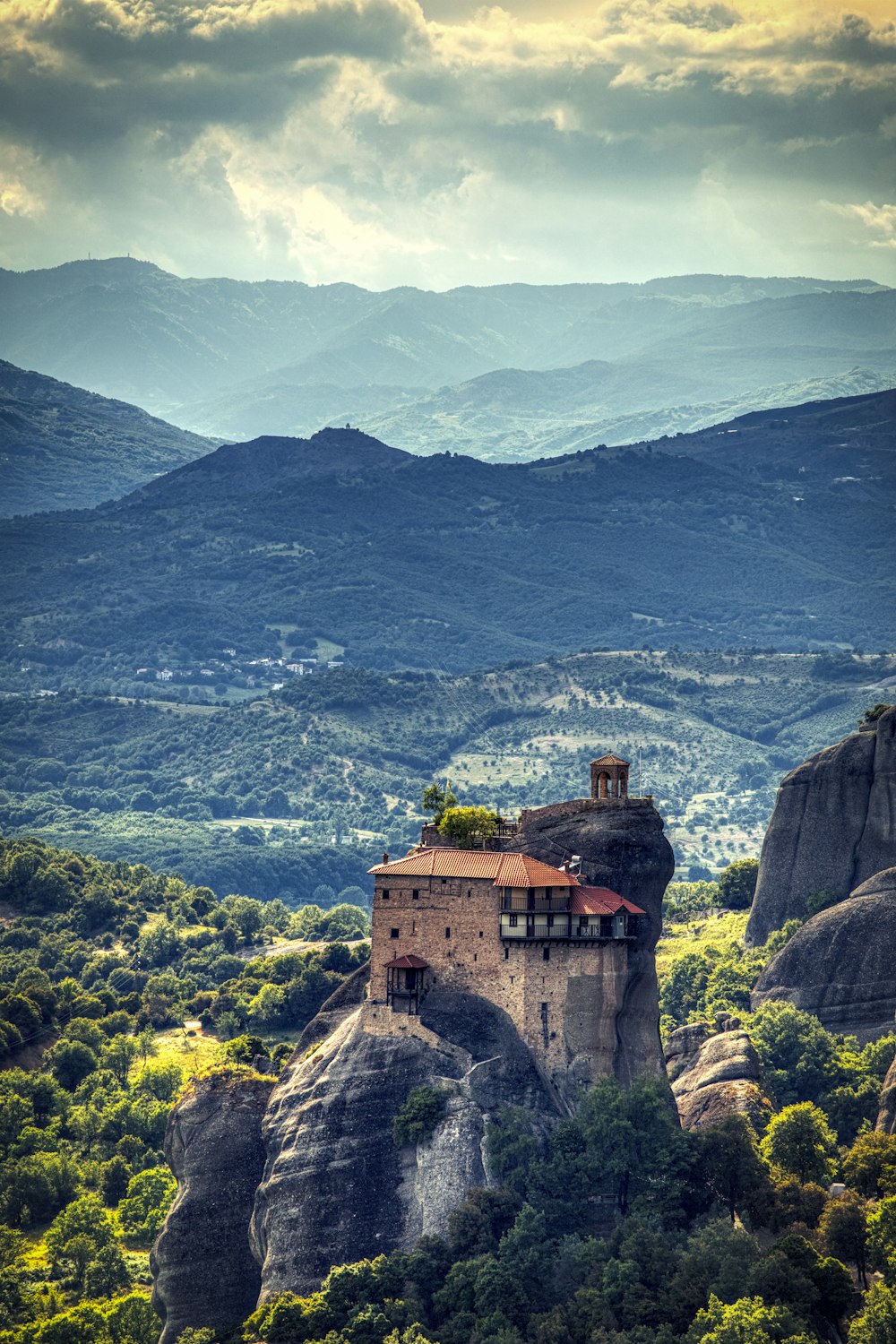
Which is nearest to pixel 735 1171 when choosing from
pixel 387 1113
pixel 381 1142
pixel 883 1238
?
pixel 883 1238

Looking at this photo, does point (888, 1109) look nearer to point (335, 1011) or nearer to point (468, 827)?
point (468, 827)

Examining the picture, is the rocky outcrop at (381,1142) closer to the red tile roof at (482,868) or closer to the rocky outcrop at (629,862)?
the red tile roof at (482,868)

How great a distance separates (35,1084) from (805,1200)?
5742 centimetres

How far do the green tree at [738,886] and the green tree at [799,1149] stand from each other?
62.5 metres

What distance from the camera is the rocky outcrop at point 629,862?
12112cm

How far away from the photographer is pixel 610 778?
12625cm

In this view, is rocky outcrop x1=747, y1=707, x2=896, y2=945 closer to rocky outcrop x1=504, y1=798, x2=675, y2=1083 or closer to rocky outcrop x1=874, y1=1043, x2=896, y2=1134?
rocky outcrop x1=874, y1=1043, x2=896, y2=1134

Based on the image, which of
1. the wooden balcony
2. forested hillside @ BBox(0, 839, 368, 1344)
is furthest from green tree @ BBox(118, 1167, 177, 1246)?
the wooden balcony

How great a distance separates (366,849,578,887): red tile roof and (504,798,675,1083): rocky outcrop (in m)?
1.65

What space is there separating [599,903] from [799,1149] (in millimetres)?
13932

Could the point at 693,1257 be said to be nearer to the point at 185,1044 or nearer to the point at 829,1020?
the point at 829,1020

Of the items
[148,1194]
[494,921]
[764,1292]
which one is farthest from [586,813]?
[148,1194]

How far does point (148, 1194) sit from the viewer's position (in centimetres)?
14150

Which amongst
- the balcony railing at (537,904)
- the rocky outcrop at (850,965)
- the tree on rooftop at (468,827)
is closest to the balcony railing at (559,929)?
the balcony railing at (537,904)
